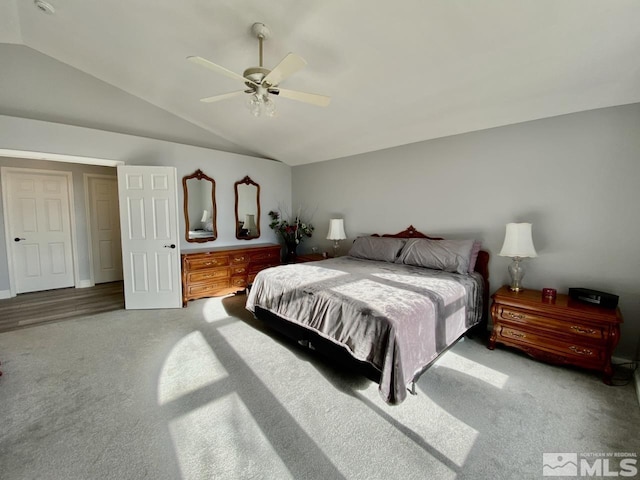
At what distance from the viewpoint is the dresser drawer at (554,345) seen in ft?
7.25

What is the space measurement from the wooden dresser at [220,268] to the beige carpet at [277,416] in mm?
1420

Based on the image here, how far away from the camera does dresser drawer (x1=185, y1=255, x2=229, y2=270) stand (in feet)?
13.4

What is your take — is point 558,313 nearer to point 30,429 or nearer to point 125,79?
point 30,429

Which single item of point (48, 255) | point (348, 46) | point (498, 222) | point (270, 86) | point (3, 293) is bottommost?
point (3, 293)

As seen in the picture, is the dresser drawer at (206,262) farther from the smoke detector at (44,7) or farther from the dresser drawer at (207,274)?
the smoke detector at (44,7)

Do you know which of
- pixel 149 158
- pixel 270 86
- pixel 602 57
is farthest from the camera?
pixel 149 158

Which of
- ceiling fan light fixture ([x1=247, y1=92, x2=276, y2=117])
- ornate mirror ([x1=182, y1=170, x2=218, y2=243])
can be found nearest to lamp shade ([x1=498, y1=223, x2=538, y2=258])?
ceiling fan light fixture ([x1=247, y1=92, x2=276, y2=117])

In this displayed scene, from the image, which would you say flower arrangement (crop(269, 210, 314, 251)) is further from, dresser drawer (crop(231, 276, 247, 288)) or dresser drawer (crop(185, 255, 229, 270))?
dresser drawer (crop(185, 255, 229, 270))

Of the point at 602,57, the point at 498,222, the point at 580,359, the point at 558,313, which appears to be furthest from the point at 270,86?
the point at 580,359

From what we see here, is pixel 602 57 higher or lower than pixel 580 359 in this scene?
higher

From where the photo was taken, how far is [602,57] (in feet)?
6.70

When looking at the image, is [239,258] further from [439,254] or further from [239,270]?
[439,254]

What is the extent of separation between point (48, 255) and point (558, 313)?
722 centimetres

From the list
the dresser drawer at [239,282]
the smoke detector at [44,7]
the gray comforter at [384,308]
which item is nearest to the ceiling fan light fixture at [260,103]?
the gray comforter at [384,308]
